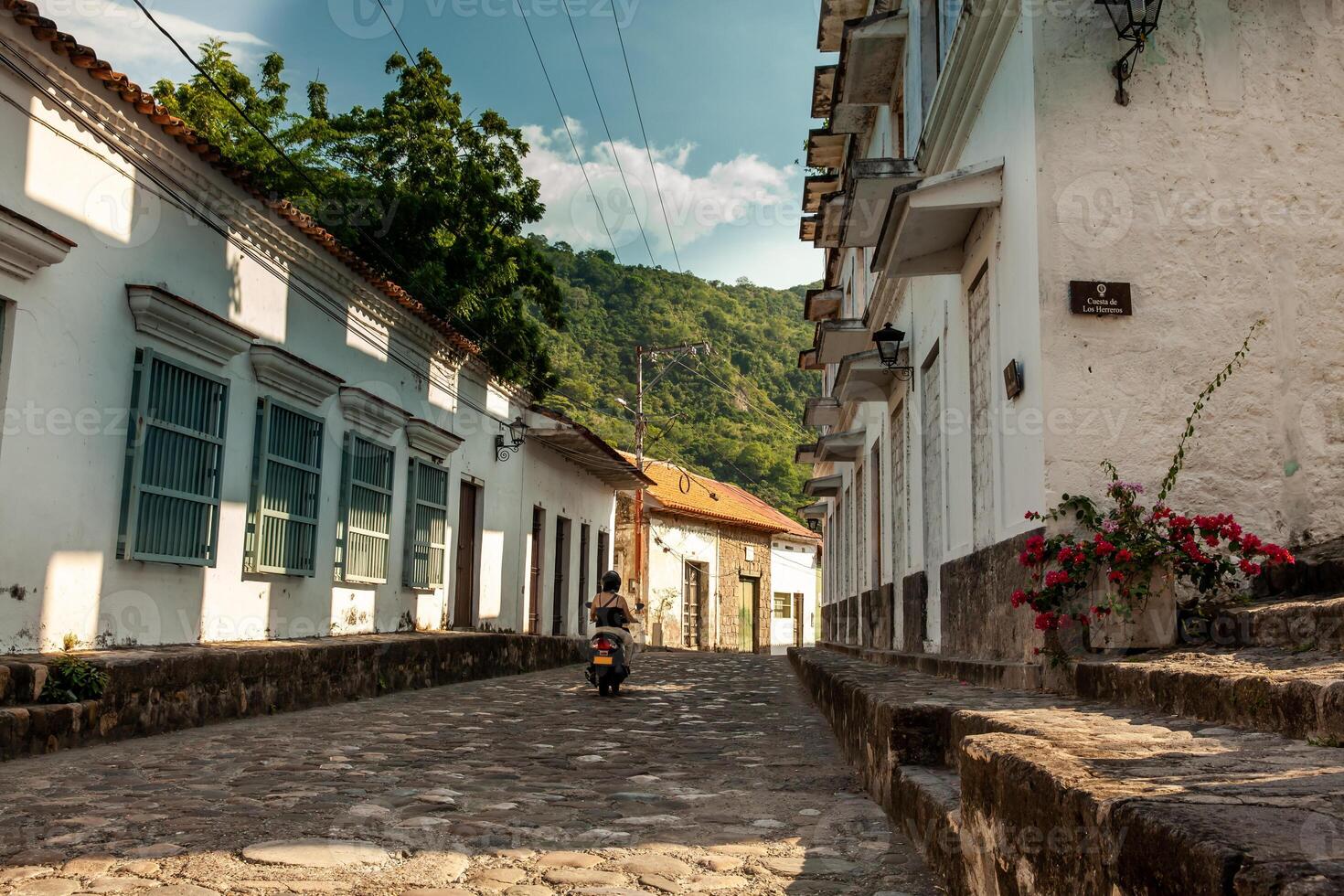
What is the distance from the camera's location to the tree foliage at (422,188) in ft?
59.6

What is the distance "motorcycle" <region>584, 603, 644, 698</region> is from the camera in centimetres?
1113

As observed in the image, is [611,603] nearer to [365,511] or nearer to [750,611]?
[365,511]

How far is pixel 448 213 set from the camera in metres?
18.7

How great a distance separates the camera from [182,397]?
884 cm

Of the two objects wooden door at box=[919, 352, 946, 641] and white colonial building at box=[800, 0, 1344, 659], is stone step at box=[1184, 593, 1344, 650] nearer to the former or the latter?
white colonial building at box=[800, 0, 1344, 659]

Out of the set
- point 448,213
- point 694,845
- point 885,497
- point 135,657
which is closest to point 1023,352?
point 694,845

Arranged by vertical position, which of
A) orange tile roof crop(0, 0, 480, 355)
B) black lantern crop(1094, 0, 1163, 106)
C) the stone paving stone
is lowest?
the stone paving stone

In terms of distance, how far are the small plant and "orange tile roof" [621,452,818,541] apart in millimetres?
23640

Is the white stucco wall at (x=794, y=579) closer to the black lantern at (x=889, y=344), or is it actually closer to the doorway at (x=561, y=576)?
the doorway at (x=561, y=576)

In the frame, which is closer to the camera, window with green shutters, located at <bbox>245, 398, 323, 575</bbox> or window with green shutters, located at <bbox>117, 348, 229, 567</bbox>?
window with green shutters, located at <bbox>117, 348, 229, 567</bbox>

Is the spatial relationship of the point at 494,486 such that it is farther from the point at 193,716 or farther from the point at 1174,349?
the point at 1174,349

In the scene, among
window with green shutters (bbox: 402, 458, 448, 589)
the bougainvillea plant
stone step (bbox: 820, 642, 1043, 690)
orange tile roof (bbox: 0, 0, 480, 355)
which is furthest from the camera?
window with green shutters (bbox: 402, 458, 448, 589)

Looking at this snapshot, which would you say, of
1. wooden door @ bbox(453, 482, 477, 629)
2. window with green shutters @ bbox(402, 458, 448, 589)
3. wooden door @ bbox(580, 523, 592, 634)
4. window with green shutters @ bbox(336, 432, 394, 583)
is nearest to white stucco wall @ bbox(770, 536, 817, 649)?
wooden door @ bbox(580, 523, 592, 634)

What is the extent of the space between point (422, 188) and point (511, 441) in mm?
4538
